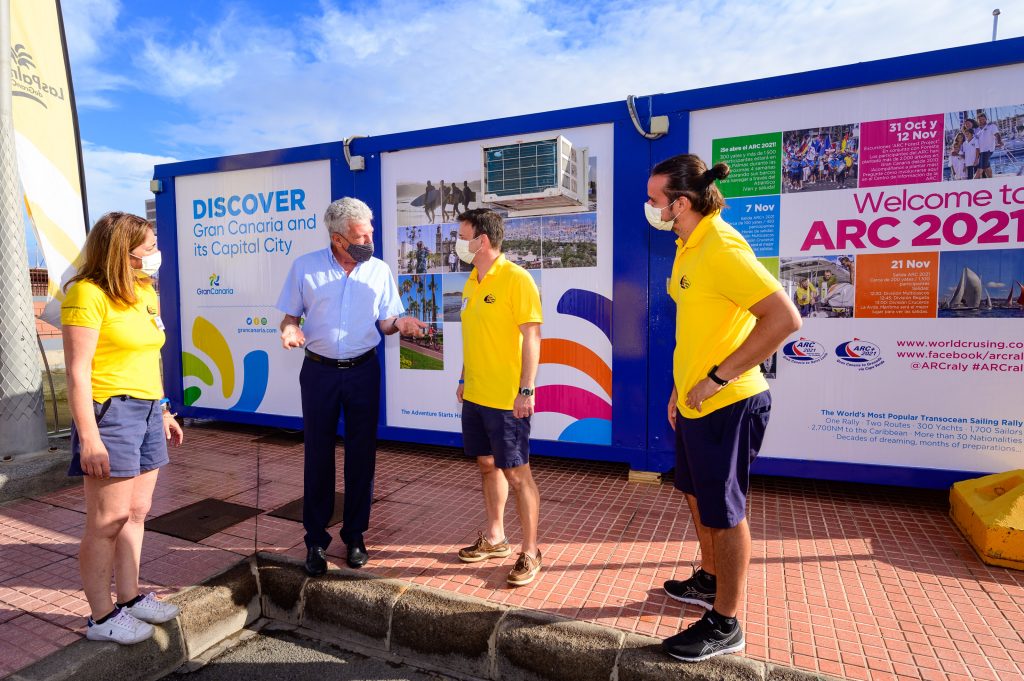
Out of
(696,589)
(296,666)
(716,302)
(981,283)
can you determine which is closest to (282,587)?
(296,666)

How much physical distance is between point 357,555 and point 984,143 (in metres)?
4.65

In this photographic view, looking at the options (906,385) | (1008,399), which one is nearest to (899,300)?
(906,385)

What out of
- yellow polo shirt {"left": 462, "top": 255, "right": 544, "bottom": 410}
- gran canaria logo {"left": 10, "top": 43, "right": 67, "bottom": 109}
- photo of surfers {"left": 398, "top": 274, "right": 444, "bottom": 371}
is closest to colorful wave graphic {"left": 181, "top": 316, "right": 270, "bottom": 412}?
photo of surfers {"left": 398, "top": 274, "right": 444, "bottom": 371}

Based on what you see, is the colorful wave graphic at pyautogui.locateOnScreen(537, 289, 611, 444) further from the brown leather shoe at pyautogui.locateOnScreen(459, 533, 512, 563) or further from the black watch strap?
the black watch strap

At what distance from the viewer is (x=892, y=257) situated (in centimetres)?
420

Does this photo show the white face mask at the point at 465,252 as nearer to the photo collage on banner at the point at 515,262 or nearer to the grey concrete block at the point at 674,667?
the photo collage on banner at the point at 515,262

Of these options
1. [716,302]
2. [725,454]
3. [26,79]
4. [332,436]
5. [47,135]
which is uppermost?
[26,79]

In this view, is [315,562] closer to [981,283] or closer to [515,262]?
[515,262]

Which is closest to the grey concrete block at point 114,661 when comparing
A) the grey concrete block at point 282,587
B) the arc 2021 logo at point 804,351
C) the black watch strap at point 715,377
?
the grey concrete block at point 282,587

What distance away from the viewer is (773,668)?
238 centimetres

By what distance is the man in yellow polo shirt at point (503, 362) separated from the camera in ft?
10.4

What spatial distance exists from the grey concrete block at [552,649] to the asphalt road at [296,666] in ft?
1.08

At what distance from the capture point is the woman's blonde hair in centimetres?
247

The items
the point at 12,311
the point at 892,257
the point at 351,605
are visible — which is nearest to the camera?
the point at 351,605
